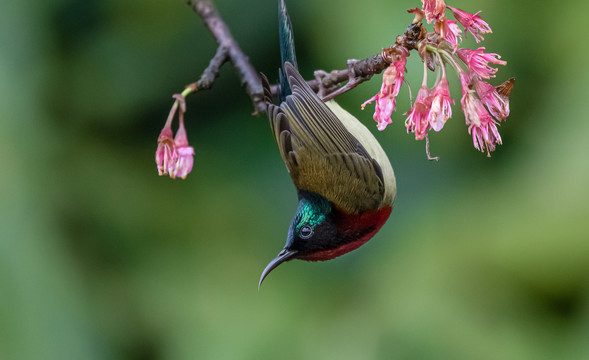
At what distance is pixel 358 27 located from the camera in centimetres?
174

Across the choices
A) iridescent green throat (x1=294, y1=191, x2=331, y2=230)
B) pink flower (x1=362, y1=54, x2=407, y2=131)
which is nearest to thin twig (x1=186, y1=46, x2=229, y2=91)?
iridescent green throat (x1=294, y1=191, x2=331, y2=230)

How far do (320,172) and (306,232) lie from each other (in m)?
0.14

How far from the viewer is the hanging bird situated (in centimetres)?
114

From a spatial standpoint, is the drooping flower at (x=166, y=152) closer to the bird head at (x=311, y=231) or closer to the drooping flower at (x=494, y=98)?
the bird head at (x=311, y=231)

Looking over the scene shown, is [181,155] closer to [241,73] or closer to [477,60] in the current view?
[241,73]

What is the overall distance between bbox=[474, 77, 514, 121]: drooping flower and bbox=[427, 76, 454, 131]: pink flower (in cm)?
5

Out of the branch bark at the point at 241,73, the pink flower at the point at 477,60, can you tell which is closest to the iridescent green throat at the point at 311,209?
the branch bark at the point at 241,73

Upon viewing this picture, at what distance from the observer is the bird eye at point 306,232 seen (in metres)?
1.11

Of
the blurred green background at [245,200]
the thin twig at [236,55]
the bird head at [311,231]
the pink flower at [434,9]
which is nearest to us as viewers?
the pink flower at [434,9]

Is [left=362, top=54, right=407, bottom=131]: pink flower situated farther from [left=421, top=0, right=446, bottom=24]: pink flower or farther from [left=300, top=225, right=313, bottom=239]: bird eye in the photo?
[left=300, top=225, right=313, bottom=239]: bird eye

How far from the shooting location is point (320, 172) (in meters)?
1.21

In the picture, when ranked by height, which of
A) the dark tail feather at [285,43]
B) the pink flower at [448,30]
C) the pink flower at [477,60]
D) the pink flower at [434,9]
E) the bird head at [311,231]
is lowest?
the bird head at [311,231]

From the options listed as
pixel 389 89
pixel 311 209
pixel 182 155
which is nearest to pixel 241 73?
pixel 182 155

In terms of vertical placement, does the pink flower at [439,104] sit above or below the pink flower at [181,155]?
below
